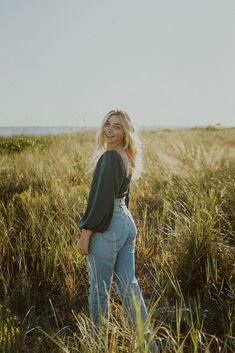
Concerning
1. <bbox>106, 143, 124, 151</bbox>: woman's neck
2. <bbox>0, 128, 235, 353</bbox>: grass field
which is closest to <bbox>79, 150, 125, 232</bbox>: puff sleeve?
<bbox>106, 143, 124, 151</bbox>: woman's neck

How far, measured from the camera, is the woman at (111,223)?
1903 mm

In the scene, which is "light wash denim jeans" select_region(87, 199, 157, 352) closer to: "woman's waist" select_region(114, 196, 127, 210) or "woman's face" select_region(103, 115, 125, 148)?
"woman's waist" select_region(114, 196, 127, 210)

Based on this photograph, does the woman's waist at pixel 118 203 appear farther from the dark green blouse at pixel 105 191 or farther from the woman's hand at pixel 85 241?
the woman's hand at pixel 85 241

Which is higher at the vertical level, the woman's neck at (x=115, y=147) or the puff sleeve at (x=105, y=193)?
the woman's neck at (x=115, y=147)

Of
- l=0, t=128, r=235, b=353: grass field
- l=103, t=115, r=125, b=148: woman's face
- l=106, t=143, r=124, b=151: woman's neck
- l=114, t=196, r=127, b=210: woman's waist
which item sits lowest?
l=0, t=128, r=235, b=353: grass field

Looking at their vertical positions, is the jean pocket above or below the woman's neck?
below

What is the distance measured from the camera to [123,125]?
6.72 feet

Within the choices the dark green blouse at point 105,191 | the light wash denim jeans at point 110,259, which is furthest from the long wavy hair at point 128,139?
the light wash denim jeans at point 110,259

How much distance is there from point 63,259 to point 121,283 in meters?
0.74

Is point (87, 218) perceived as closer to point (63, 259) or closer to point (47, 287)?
point (63, 259)

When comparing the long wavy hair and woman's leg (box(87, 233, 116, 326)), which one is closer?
woman's leg (box(87, 233, 116, 326))

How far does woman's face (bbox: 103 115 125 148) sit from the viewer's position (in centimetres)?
205

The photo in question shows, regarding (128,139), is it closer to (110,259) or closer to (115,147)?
(115,147)

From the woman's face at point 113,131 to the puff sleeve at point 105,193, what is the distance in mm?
146
